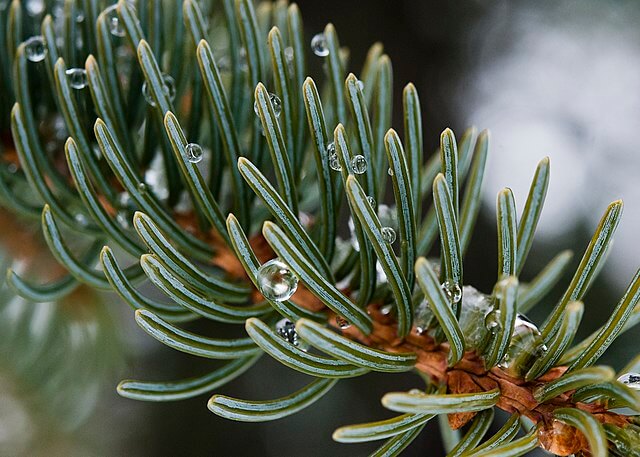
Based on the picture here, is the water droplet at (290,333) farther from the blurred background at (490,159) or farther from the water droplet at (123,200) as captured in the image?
the blurred background at (490,159)

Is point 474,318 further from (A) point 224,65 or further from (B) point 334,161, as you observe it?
(A) point 224,65

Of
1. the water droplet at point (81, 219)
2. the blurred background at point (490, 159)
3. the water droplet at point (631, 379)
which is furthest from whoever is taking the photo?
the blurred background at point (490, 159)

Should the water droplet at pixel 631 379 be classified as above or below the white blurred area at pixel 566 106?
below

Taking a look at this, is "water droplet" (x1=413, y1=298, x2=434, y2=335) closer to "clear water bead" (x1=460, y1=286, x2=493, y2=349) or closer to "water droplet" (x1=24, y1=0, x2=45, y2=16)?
"clear water bead" (x1=460, y1=286, x2=493, y2=349)

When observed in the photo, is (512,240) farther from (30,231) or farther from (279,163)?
(30,231)

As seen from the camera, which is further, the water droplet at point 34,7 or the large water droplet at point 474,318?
the water droplet at point 34,7

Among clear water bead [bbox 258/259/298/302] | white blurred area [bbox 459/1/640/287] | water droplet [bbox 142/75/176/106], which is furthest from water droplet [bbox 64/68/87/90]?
white blurred area [bbox 459/1/640/287]

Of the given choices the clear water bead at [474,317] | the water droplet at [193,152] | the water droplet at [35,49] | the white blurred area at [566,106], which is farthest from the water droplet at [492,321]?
the white blurred area at [566,106]

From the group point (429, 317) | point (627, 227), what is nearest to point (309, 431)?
point (627, 227)

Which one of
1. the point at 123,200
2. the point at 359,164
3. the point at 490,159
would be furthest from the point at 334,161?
the point at 490,159
